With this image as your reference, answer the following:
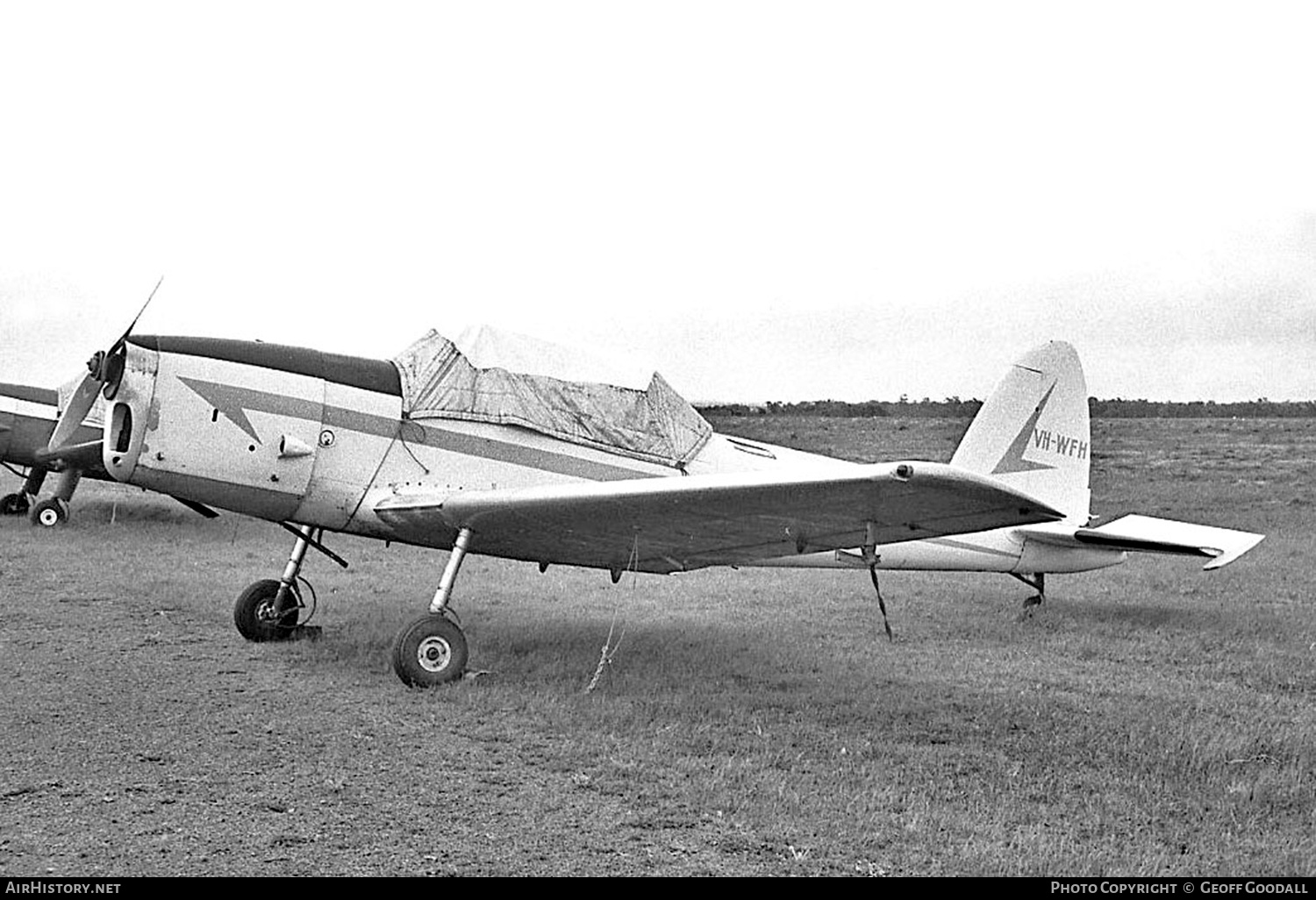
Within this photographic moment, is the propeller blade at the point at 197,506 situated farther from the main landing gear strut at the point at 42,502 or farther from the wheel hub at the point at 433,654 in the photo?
the main landing gear strut at the point at 42,502

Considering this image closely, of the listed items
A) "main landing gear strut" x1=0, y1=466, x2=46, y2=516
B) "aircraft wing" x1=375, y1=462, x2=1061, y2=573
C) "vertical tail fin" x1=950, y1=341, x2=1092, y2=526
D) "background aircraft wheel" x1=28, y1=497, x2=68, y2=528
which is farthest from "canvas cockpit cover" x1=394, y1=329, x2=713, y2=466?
"main landing gear strut" x1=0, y1=466, x2=46, y2=516

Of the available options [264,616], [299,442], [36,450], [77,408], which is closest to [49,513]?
[36,450]

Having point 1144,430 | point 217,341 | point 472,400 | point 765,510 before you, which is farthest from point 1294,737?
point 1144,430

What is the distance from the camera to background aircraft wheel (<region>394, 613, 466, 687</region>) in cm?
585

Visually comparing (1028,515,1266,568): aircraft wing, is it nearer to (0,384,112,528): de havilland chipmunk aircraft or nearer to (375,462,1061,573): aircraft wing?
(375,462,1061,573): aircraft wing

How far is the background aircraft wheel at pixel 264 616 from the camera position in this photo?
7359mm

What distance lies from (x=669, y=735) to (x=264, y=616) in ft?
12.2

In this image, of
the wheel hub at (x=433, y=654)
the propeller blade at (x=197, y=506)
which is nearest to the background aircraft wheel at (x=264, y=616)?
the propeller blade at (x=197, y=506)

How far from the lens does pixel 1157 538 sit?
8180 millimetres

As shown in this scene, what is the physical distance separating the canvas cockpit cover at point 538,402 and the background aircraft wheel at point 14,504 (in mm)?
13160
